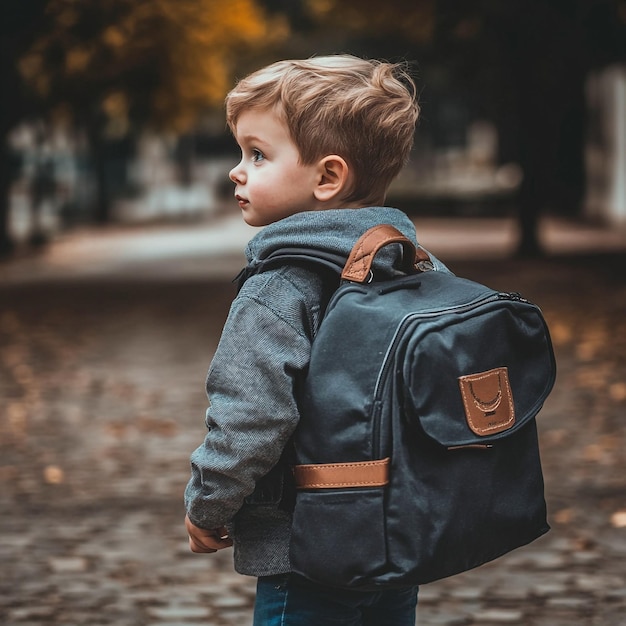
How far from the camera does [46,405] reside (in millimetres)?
8656

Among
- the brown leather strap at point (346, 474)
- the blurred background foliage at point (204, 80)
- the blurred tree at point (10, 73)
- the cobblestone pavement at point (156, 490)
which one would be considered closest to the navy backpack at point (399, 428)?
the brown leather strap at point (346, 474)

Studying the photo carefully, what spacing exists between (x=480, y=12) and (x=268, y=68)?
17295 mm

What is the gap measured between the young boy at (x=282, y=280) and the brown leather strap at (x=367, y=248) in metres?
0.04

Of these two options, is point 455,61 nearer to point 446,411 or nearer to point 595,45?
point 595,45

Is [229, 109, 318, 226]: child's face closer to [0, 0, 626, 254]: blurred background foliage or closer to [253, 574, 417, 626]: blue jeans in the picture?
[253, 574, 417, 626]: blue jeans

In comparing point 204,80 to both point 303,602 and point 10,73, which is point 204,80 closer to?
point 10,73

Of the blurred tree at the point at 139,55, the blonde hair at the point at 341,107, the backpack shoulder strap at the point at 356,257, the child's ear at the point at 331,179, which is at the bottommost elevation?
the blurred tree at the point at 139,55

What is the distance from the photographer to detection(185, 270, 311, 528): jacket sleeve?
2.21 metres

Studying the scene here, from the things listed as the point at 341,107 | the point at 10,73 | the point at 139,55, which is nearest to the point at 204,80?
the point at 139,55

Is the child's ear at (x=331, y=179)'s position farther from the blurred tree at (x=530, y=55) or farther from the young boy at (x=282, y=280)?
the blurred tree at (x=530, y=55)

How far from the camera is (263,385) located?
7.25 ft

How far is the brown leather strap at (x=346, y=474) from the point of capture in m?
2.17

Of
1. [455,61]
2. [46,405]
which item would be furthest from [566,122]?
[46,405]

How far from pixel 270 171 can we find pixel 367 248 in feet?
0.76
